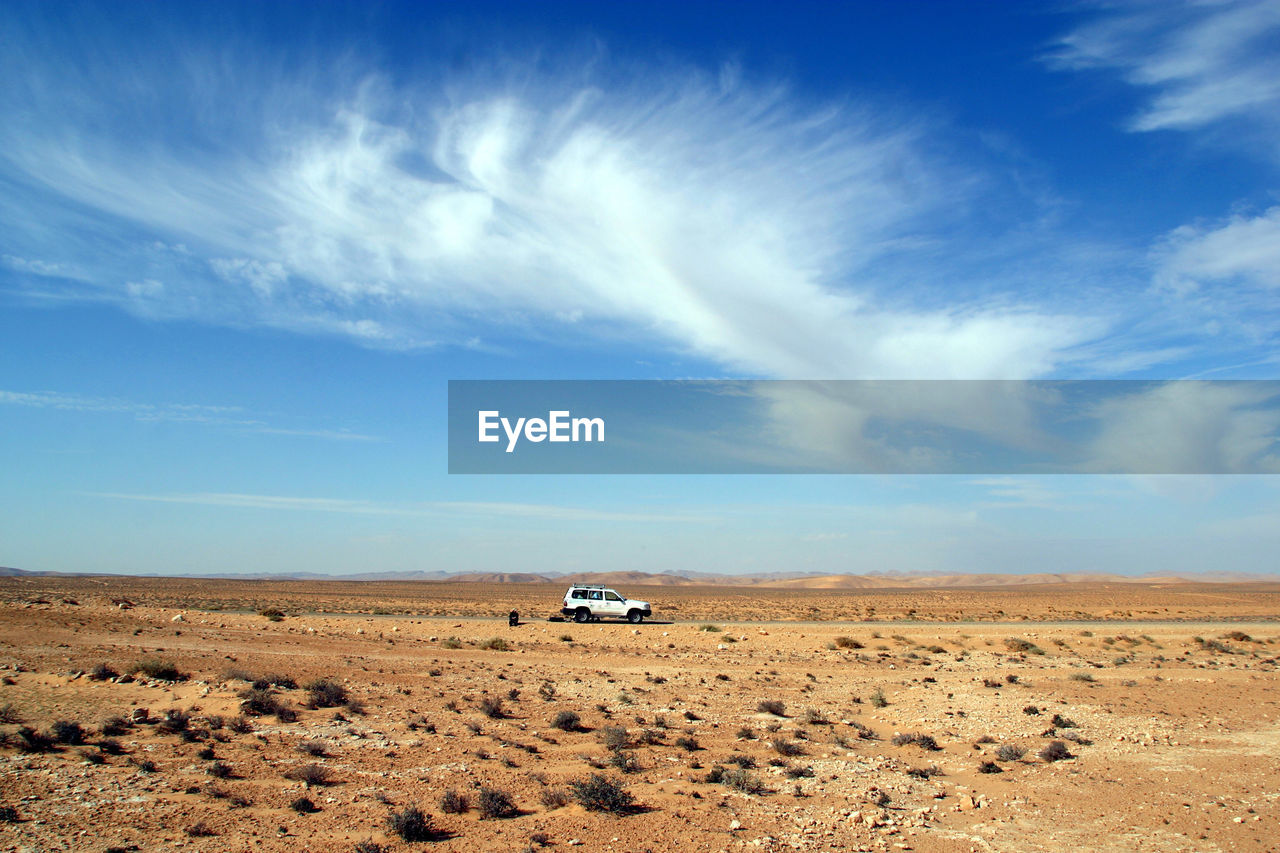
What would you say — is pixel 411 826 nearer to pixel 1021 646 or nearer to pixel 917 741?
pixel 917 741

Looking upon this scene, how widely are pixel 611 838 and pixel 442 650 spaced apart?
20091 millimetres

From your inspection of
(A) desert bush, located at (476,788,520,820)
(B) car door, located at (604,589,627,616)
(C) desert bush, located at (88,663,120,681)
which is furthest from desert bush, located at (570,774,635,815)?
(B) car door, located at (604,589,627,616)

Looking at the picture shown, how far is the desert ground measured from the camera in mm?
9055

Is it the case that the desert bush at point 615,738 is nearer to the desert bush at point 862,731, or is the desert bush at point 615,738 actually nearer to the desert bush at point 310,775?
the desert bush at point 310,775

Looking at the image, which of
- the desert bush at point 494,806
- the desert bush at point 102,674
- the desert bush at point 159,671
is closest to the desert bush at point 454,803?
the desert bush at point 494,806

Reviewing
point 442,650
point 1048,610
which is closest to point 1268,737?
point 442,650

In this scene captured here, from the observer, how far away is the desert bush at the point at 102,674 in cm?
1685

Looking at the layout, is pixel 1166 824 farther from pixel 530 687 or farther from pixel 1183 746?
pixel 530 687

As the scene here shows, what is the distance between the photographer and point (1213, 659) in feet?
92.5

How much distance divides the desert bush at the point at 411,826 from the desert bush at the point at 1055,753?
34.3 ft

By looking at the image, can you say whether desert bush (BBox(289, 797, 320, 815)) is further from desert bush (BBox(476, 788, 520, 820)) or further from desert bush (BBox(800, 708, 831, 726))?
desert bush (BBox(800, 708, 831, 726))

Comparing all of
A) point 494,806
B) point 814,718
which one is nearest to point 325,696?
point 494,806

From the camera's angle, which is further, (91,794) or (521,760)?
(521,760)

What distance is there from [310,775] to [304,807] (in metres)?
1.10
